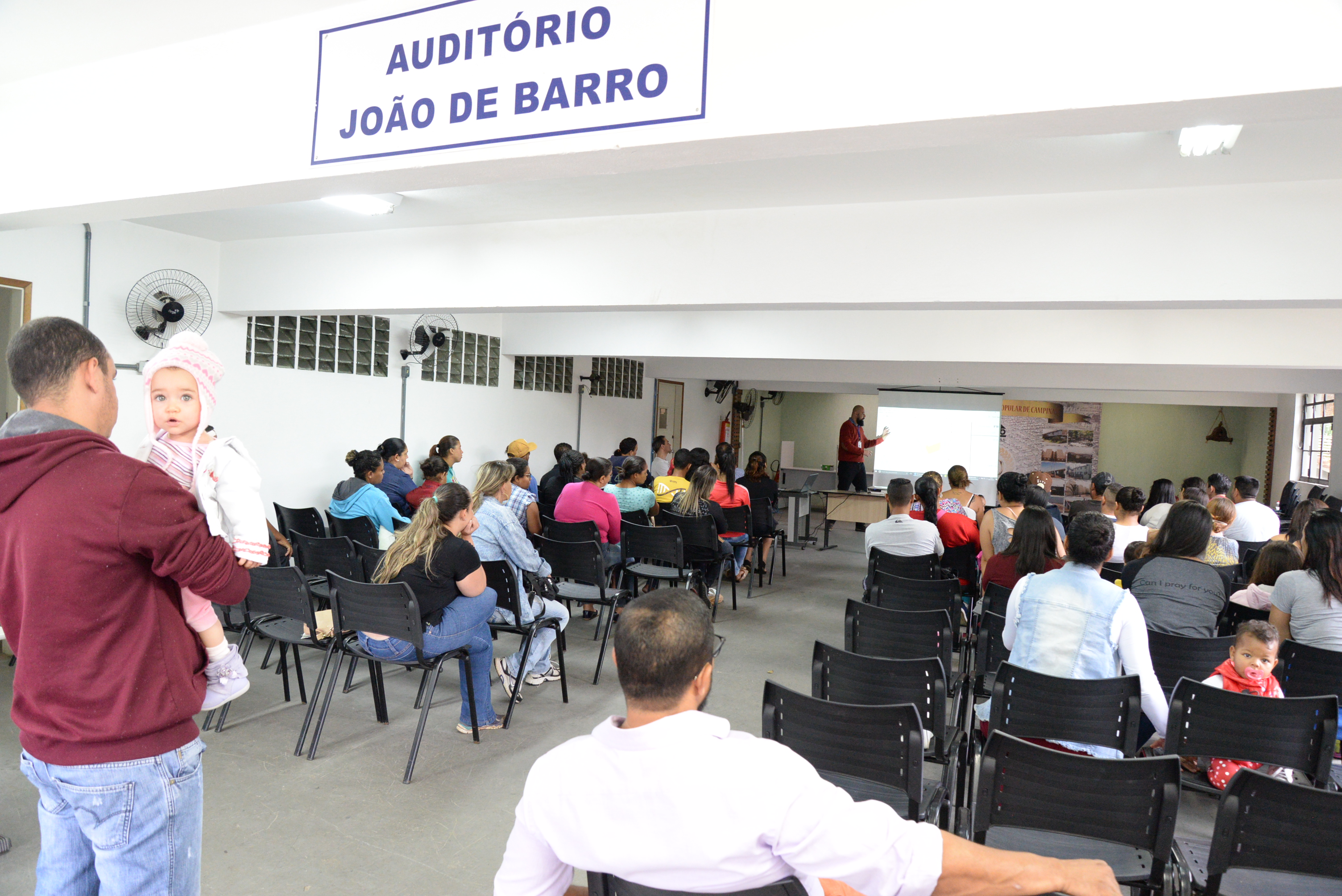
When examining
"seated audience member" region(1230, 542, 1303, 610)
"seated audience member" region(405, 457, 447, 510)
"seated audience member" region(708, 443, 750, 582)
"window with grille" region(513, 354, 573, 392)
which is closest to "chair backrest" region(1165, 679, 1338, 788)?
"seated audience member" region(1230, 542, 1303, 610)

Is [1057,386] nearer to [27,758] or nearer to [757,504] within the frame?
[757,504]

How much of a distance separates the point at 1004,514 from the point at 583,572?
2.58 m

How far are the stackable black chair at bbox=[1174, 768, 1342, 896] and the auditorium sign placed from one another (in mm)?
2046

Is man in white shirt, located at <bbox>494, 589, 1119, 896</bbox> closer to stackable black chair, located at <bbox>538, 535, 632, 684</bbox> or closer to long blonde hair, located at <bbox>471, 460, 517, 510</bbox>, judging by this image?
long blonde hair, located at <bbox>471, 460, 517, 510</bbox>

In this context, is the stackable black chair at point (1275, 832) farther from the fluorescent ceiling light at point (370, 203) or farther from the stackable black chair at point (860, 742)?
the fluorescent ceiling light at point (370, 203)

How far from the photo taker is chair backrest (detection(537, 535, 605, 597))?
4633 mm

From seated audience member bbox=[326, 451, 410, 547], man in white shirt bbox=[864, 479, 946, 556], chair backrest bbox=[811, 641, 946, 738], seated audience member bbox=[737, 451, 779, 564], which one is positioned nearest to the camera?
chair backrest bbox=[811, 641, 946, 738]

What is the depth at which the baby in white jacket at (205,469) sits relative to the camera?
1.44 metres

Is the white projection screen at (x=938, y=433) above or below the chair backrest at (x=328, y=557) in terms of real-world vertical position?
above

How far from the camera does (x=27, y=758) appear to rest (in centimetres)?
140

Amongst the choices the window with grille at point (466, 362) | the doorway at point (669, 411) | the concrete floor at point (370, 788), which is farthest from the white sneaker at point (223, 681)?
the doorway at point (669, 411)

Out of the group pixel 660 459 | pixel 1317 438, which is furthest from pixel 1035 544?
pixel 1317 438

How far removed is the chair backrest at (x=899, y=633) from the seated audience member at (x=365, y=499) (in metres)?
3.23

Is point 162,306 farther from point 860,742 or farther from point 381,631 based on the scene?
point 860,742
